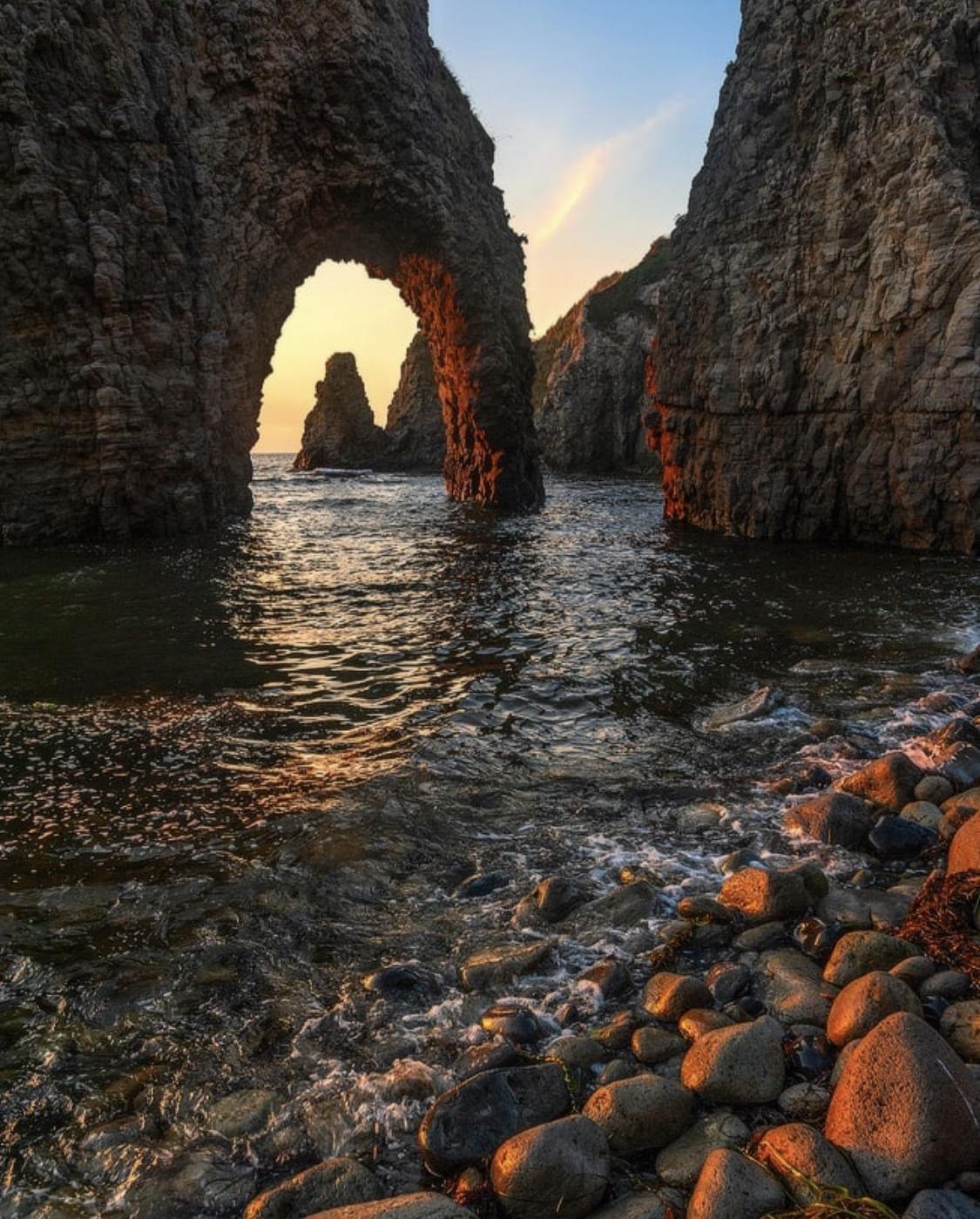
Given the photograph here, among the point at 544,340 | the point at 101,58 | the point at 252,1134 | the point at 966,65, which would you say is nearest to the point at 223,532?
the point at 101,58

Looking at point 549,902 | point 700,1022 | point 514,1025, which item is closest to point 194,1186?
point 514,1025

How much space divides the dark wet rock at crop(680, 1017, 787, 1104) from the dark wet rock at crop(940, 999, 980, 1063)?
866mm

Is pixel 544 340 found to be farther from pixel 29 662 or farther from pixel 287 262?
pixel 29 662

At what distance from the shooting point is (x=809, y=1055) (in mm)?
4051

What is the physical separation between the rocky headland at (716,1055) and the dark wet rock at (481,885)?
2 centimetres

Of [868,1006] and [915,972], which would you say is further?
[915,972]

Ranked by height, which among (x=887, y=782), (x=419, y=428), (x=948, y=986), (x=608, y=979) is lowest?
(x=608, y=979)

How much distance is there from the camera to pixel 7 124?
2152 centimetres

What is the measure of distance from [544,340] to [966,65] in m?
87.7

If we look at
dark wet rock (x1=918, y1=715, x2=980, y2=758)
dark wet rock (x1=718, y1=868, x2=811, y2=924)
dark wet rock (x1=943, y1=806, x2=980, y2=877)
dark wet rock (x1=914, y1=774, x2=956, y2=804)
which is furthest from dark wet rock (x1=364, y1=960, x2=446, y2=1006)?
dark wet rock (x1=918, y1=715, x2=980, y2=758)

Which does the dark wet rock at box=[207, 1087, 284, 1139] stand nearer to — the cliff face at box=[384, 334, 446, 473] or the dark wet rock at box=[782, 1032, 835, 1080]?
the dark wet rock at box=[782, 1032, 835, 1080]

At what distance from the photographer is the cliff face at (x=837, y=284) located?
21.0m

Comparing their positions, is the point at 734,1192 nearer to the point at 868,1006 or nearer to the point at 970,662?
the point at 868,1006

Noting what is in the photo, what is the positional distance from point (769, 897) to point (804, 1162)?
2.38m
